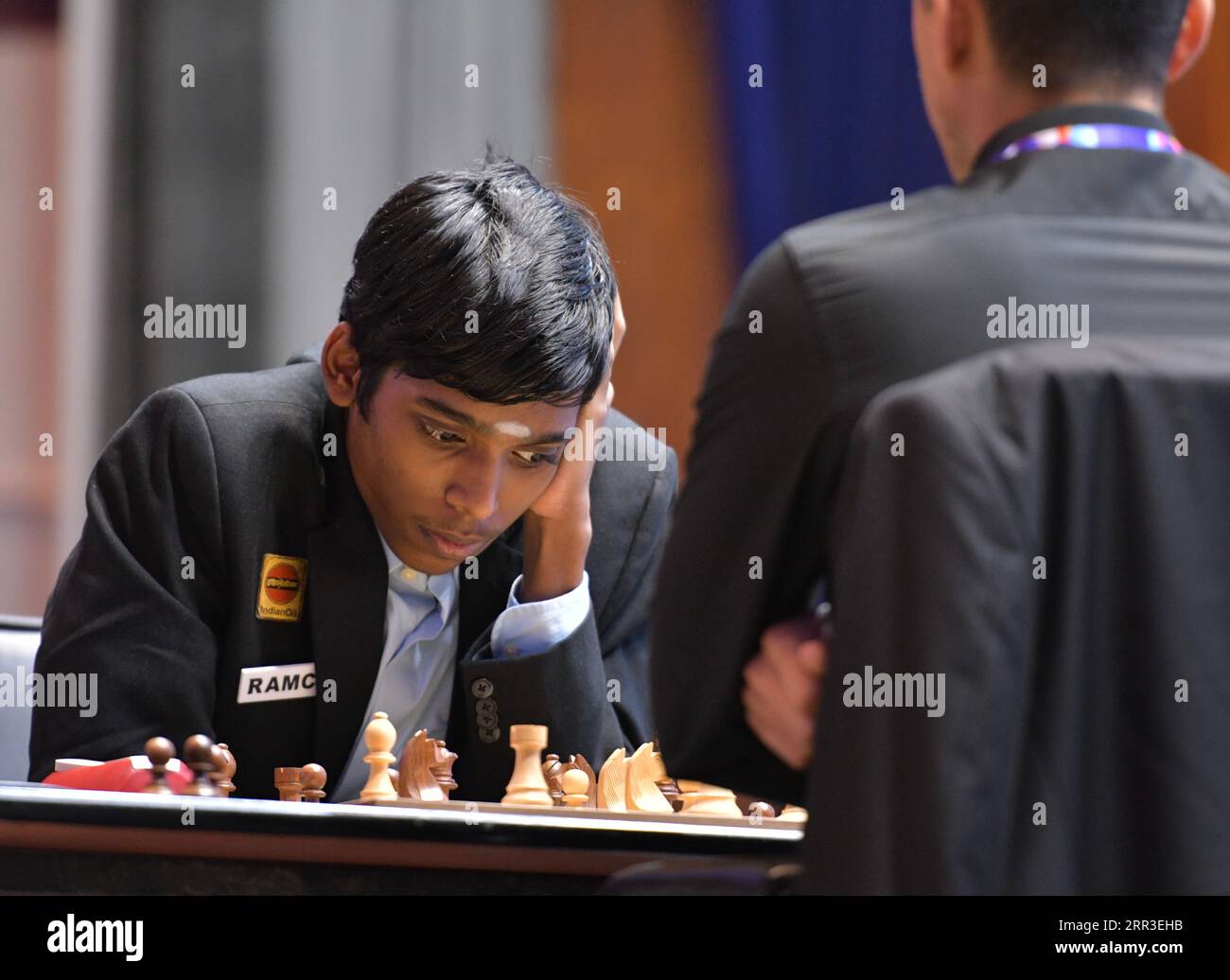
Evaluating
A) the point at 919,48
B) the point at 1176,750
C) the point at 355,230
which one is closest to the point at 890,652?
the point at 1176,750

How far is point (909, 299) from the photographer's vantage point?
1.19 m

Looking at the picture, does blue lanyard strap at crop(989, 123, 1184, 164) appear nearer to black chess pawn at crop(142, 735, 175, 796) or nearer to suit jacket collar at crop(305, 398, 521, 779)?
black chess pawn at crop(142, 735, 175, 796)

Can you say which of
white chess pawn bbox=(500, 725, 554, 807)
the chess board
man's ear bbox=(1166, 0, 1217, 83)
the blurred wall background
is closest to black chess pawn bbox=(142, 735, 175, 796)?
the chess board

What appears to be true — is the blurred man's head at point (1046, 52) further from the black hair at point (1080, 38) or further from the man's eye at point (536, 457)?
the man's eye at point (536, 457)

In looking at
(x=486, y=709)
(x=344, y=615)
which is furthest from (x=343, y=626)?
(x=486, y=709)

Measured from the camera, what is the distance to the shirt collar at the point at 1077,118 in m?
1.27

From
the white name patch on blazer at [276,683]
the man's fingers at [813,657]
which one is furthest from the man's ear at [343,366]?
the man's fingers at [813,657]

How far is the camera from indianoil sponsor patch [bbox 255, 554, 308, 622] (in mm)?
2223

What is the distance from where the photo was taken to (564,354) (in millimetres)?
2244

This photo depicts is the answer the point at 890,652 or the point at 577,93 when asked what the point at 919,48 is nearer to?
the point at 890,652

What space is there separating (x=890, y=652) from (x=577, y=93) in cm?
367

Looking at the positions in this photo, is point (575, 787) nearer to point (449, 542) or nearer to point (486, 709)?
point (486, 709)

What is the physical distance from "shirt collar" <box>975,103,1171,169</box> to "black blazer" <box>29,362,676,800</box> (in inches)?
45.7

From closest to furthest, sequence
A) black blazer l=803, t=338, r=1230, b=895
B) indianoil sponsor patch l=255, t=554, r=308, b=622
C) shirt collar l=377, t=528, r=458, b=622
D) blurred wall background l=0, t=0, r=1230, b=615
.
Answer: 1. black blazer l=803, t=338, r=1230, b=895
2. indianoil sponsor patch l=255, t=554, r=308, b=622
3. shirt collar l=377, t=528, r=458, b=622
4. blurred wall background l=0, t=0, r=1230, b=615
